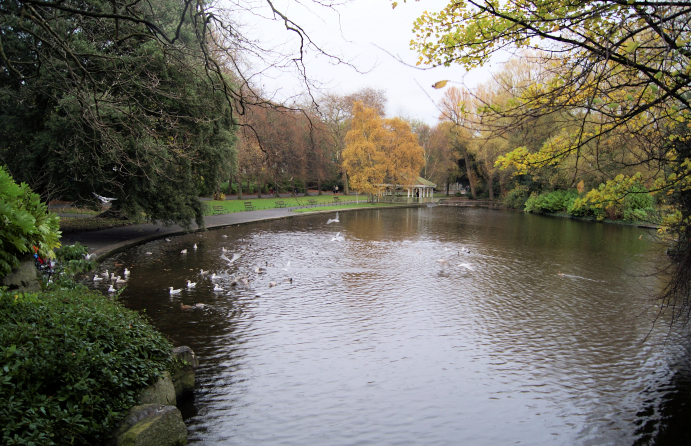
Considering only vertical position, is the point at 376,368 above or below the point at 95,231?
below

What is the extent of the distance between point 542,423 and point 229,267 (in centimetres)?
1157

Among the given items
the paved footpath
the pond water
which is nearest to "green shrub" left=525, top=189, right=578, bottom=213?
the pond water

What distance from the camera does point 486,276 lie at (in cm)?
1506

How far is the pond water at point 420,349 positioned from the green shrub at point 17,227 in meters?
3.16

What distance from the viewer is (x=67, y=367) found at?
486cm

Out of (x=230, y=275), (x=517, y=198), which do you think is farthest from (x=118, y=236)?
(x=517, y=198)

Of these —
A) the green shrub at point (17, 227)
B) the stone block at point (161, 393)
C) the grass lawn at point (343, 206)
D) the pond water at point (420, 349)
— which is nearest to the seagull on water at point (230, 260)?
the pond water at point (420, 349)

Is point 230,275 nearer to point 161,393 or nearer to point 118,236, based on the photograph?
point 161,393

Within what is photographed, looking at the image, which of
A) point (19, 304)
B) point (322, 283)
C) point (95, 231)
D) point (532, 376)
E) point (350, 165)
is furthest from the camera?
point (350, 165)

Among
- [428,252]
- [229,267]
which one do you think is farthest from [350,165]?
[229,267]

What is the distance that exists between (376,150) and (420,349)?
141ft

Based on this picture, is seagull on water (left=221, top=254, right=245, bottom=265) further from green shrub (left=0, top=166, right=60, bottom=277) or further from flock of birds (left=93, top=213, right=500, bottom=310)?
green shrub (left=0, top=166, right=60, bottom=277)

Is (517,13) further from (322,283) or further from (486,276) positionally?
(486,276)

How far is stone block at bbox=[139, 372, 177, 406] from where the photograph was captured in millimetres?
5543
